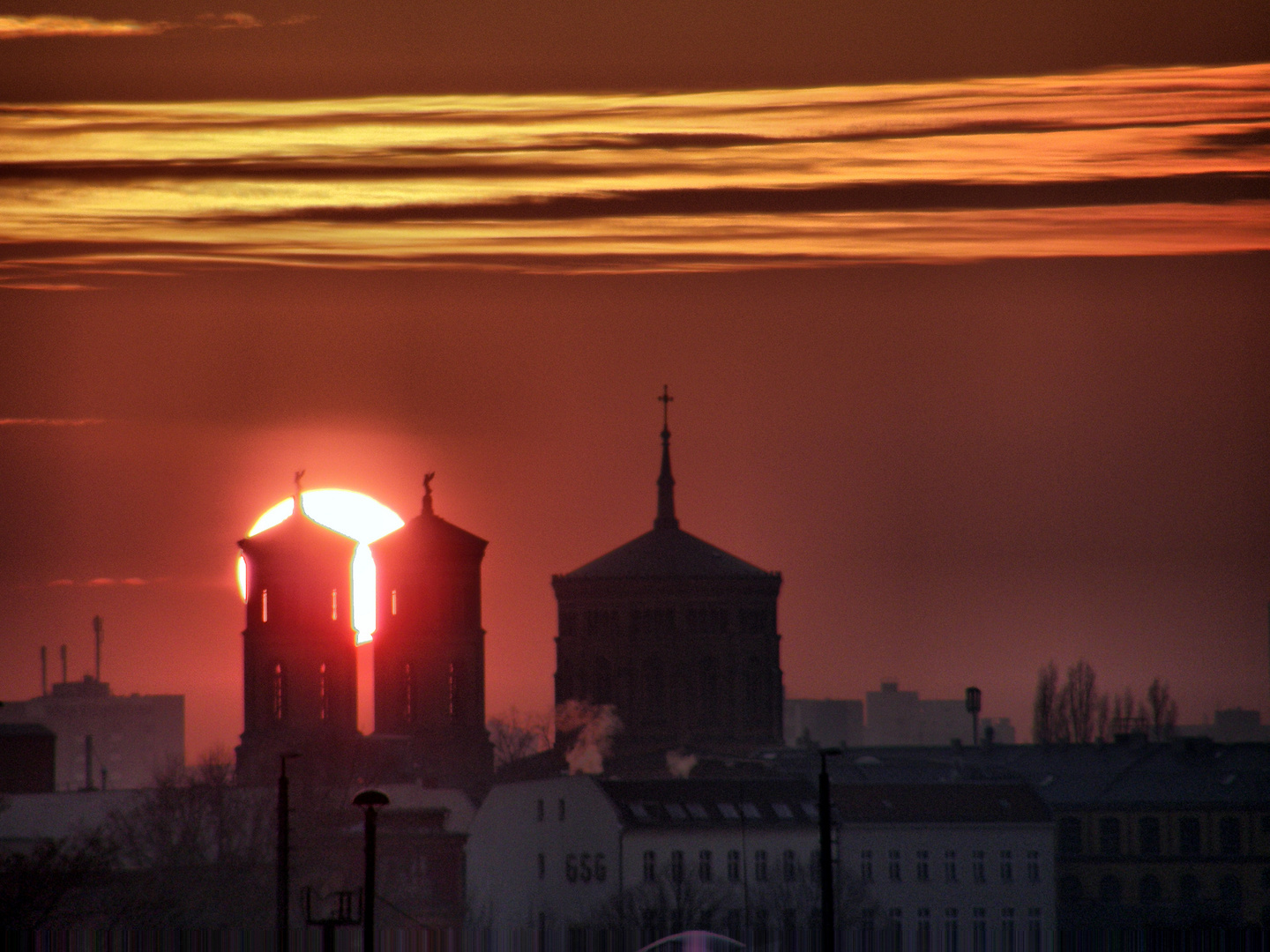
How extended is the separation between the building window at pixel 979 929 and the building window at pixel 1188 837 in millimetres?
11636

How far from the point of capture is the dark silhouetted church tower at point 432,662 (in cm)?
12650

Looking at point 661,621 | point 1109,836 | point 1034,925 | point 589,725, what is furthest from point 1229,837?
point 661,621

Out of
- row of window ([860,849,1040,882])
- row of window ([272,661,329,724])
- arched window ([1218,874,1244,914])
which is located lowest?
arched window ([1218,874,1244,914])

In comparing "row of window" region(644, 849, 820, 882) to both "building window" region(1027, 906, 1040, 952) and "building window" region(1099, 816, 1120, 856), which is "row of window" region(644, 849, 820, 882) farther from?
"building window" region(1099, 816, 1120, 856)

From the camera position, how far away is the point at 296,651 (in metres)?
119

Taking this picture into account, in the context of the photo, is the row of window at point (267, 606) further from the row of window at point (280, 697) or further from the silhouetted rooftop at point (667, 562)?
the silhouetted rooftop at point (667, 562)

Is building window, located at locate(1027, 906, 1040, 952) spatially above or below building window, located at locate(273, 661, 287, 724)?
below

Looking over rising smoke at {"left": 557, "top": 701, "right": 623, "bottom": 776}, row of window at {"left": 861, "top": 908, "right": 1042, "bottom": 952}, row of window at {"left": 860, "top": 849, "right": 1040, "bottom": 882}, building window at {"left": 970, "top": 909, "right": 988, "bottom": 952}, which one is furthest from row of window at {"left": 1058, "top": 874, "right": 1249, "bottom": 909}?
rising smoke at {"left": 557, "top": 701, "right": 623, "bottom": 776}

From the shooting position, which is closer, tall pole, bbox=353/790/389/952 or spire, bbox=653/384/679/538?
→ tall pole, bbox=353/790/389/952

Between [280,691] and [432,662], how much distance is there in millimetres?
9140

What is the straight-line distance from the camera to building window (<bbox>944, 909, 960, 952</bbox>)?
11300cm

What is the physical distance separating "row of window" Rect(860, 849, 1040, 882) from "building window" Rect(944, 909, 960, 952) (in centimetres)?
150

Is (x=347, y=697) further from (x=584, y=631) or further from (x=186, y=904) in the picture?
(x=584, y=631)

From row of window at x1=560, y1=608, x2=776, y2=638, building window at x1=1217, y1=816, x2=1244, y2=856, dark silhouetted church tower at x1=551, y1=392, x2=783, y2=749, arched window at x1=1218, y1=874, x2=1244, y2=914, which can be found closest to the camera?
arched window at x1=1218, y1=874, x2=1244, y2=914
